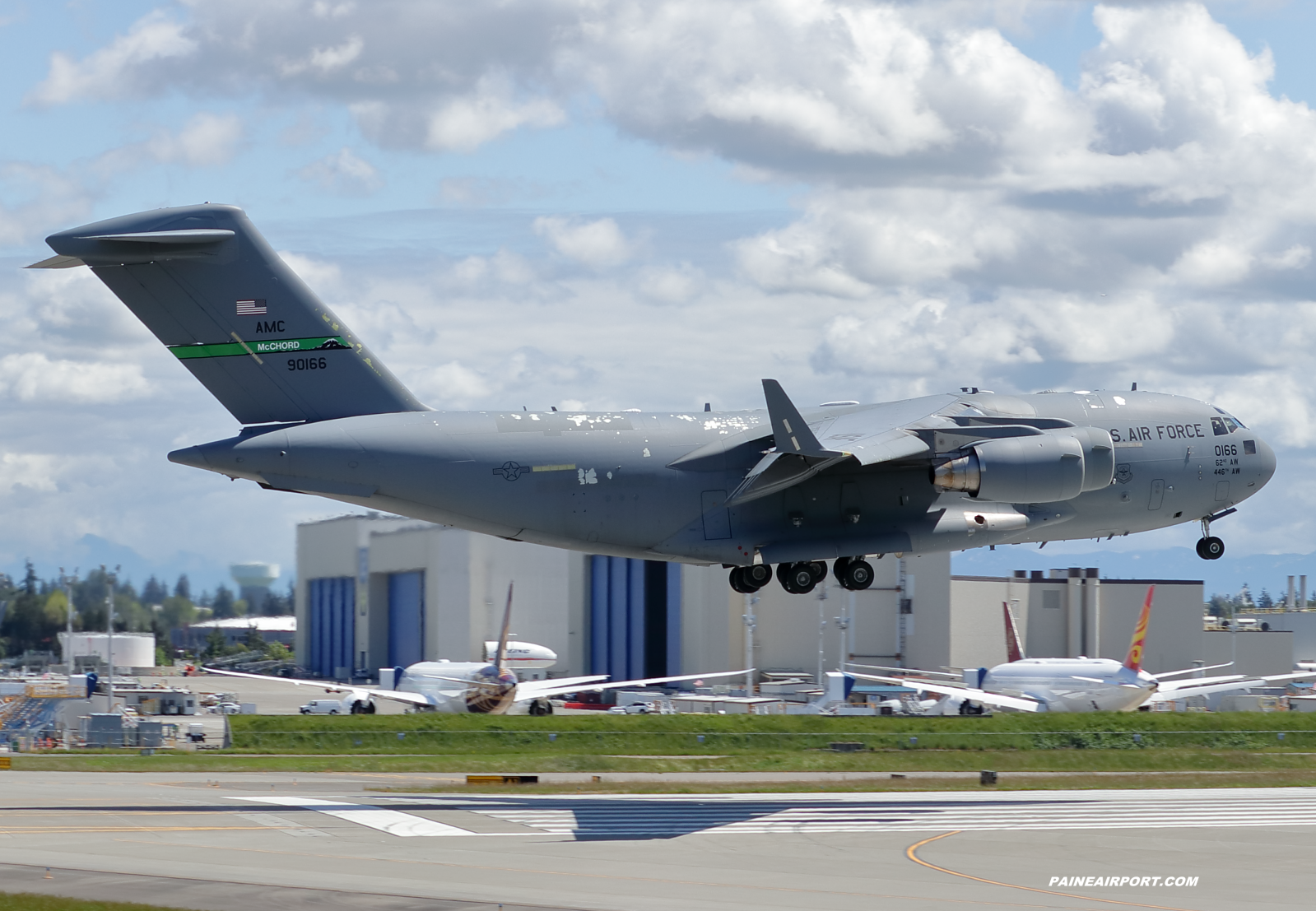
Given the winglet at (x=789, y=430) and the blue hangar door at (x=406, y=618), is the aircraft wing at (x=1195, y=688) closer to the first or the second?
the winglet at (x=789, y=430)

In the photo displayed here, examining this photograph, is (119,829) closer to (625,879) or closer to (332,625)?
(625,879)

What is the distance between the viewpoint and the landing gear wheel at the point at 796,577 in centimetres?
2286

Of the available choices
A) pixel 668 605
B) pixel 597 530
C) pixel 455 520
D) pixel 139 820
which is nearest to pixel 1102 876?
pixel 597 530

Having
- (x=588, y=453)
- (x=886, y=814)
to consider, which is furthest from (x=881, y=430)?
(x=886, y=814)

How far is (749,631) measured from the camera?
62.4 meters

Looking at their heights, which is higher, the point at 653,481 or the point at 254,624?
the point at 653,481

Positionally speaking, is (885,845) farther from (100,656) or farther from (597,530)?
(100,656)

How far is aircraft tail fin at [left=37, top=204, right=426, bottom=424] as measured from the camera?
20828mm

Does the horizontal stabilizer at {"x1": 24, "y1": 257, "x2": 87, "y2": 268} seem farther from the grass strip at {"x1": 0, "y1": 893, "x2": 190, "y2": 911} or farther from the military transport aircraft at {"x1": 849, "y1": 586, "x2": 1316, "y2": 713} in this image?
the military transport aircraft at {"x1": 849, "y1": 586, "x2": 1316, "y2": 713}

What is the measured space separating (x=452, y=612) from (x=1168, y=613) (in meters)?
31.8

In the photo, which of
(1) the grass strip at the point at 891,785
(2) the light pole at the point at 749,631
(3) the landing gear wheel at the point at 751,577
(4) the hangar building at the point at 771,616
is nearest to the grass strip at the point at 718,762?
(1) the grass strip at the point at 891,785

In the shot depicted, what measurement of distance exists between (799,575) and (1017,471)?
401 cm

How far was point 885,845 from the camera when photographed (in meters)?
20.6

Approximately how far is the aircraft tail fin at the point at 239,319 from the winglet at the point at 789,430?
5856 mm
